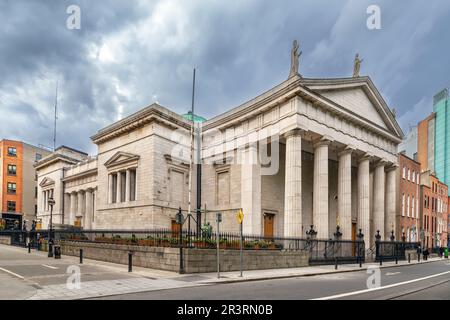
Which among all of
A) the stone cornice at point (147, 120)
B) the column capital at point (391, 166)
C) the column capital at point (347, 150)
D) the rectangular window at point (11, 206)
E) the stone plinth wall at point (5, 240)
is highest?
the stone cornice at point (147, 120)

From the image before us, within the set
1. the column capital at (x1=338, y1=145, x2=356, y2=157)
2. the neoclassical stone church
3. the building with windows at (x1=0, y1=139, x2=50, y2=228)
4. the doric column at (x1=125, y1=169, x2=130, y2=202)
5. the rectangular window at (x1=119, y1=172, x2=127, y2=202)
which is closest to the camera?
the neoclassical stone church

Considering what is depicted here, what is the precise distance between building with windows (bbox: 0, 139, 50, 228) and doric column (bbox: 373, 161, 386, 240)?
A: 68200 mm

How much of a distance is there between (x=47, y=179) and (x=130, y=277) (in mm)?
49370

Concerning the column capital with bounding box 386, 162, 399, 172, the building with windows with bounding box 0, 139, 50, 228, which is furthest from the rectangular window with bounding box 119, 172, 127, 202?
the building with windows with bounding box 0, 139, 50, 228

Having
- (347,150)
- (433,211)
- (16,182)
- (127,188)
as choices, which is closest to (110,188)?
(127,188)

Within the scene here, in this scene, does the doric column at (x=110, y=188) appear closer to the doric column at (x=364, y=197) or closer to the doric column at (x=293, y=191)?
the doric column at (x=293, y=191)

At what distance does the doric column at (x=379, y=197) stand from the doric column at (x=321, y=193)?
1169cm

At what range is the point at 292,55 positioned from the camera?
28531mm

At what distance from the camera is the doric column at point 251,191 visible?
30.2 metres

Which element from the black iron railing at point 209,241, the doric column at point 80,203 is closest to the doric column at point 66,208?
the doric column at point 80,203

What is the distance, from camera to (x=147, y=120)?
32406 millimetres

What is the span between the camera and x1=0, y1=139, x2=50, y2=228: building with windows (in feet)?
241

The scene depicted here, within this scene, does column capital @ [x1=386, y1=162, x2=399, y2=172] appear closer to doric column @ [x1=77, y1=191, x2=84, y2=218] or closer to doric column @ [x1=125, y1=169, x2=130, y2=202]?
doric column @ [x1=125, y1=169, x2=130, y2=202]
